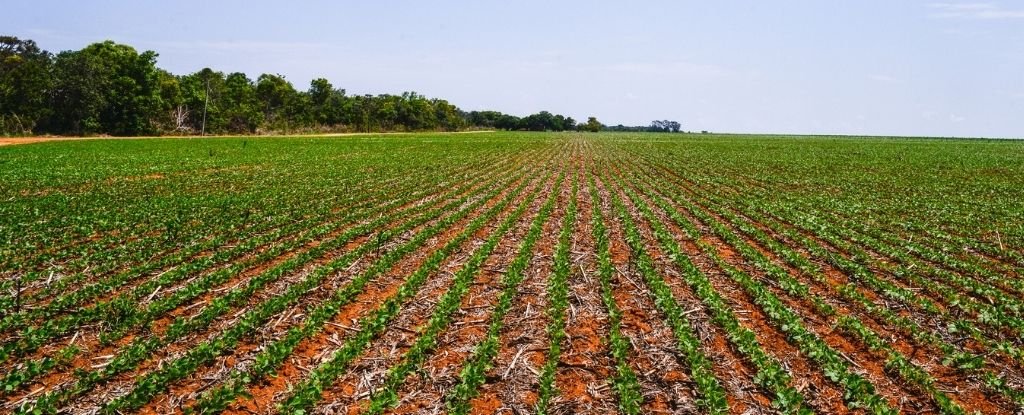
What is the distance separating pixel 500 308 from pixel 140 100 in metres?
75.7

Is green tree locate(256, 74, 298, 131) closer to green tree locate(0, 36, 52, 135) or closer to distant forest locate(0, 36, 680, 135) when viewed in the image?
distant forest locate(0, 36, 680, 135)

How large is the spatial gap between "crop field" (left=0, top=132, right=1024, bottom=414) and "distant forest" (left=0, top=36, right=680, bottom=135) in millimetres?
56302

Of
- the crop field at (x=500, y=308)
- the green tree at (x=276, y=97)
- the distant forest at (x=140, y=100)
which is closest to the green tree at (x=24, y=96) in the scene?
the distant forest at (x=140, y=100)

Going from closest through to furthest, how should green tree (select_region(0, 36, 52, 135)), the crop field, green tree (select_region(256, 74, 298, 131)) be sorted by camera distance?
the crop field < green tree (select_region(0, 36, 52, 135)) < green tree (select_region(256, 74, 298, 131))

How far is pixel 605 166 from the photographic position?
37.0 metres

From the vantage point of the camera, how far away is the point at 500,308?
8703 millimetres

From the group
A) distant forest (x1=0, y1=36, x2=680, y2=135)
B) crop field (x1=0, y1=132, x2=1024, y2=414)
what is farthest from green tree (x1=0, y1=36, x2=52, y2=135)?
crop field (x1=0, y1=132, x2=1024, y2=414)

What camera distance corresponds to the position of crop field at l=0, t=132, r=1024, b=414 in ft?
20.4

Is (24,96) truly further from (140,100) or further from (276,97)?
Answer: (276,97)

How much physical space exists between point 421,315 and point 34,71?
74.6 meters

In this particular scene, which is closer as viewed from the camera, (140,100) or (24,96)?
(24,96)

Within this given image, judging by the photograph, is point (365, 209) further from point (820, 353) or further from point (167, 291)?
point (820, 353)

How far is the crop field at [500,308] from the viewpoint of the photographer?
622 cm

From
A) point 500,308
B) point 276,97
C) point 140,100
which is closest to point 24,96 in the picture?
point 140,100
